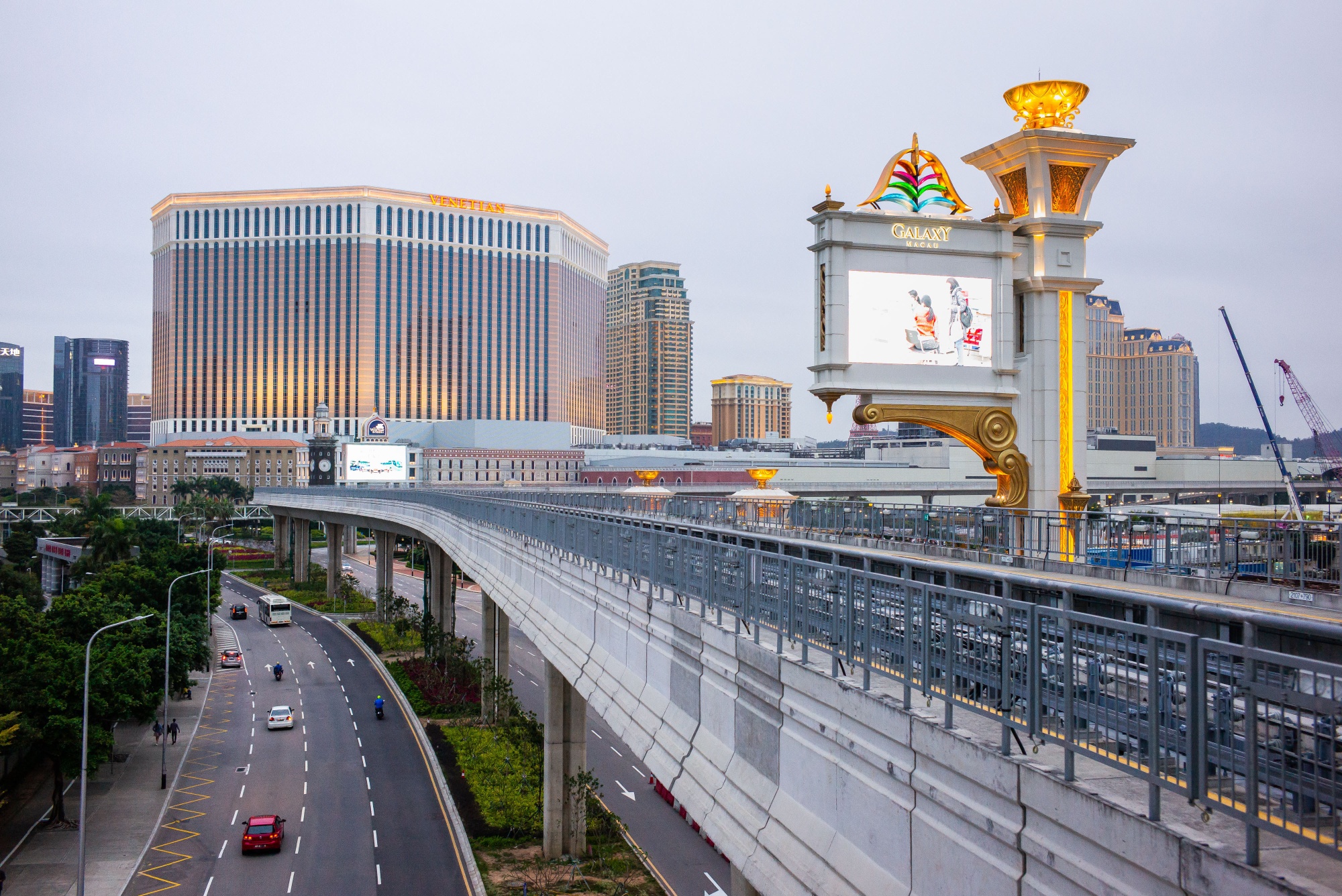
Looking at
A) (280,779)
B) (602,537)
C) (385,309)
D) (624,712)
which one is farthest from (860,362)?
(385,309)

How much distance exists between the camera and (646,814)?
1330 inches

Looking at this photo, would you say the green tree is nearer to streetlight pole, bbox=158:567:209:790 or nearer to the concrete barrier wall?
streetlight pole, bbox=158:567:209:790

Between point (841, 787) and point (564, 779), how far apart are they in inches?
905

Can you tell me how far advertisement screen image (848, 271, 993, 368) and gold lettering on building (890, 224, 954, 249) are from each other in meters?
0.95

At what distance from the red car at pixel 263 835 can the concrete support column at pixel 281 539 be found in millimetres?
81625

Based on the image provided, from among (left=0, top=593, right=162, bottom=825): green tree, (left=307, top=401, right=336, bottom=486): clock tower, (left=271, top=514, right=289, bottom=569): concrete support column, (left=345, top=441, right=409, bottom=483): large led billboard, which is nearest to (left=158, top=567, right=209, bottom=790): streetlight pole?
(left=0, top=593, right=162, bottom=825): green tree

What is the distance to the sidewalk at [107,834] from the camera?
26.6 m

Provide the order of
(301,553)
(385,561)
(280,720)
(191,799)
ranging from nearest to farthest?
(191,799) < (280,720) < (385,561) < (301,553)

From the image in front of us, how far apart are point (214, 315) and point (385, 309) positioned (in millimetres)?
36797

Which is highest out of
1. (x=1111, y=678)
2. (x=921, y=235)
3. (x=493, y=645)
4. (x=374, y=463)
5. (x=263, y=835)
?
(x=921, y=235)

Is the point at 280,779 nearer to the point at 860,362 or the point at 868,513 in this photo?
the point at 868,513

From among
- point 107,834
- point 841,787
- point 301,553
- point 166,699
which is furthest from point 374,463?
point 841,787

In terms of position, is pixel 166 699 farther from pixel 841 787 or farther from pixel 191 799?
pixel 841 787

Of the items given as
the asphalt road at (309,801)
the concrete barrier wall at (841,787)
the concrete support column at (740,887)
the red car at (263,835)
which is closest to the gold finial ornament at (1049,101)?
the concrete barrier wall at (841,787)
